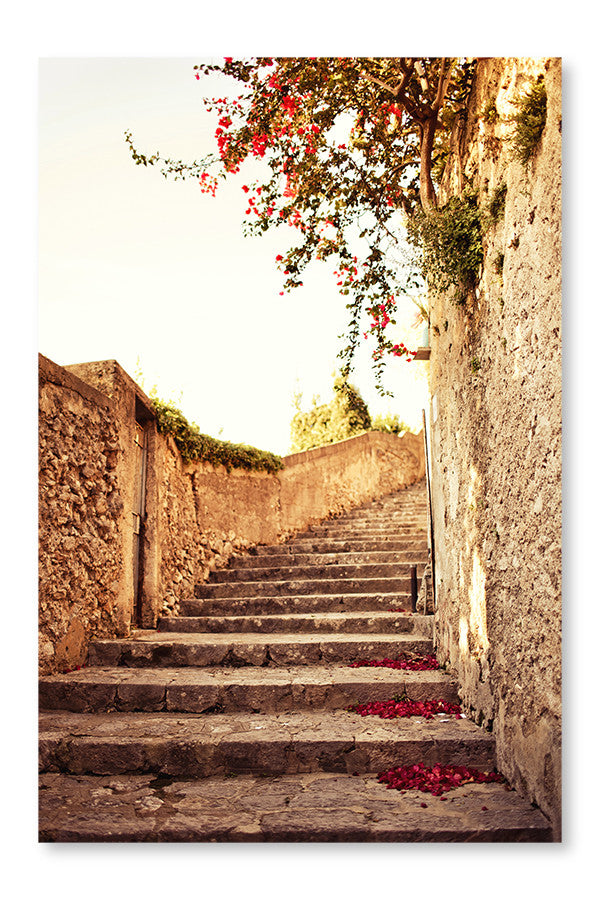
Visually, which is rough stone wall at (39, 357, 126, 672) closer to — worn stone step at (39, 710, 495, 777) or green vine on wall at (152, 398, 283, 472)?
worn stone step at (39, 710, 495, 777)

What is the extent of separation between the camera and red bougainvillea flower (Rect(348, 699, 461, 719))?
3520mm

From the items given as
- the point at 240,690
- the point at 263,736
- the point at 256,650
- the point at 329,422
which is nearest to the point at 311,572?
the point at 256,650

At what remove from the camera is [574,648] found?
231 centimetres

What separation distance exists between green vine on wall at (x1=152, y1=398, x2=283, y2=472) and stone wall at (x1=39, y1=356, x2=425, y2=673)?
3.4 inches

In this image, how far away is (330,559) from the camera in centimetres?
683

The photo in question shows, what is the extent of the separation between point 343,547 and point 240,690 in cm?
359

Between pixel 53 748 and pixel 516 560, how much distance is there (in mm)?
2324

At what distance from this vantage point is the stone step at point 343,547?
6.91 m

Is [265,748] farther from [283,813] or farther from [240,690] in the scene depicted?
[240,690]


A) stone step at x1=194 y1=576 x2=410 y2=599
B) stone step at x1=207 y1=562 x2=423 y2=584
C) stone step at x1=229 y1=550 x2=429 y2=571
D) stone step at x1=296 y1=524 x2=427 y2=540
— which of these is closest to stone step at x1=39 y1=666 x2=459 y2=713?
stone step at x1=194 y1=576 x2=410 y2=599

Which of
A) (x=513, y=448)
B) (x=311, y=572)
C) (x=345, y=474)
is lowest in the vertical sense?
(x=311, y=572)

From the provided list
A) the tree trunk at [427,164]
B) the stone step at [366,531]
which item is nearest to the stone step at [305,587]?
the stone step at [366,531]

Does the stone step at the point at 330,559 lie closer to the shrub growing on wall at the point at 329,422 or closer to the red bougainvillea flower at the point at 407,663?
the red bougainvillea flower at the point at 407,663

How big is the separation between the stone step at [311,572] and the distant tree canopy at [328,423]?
5.44 m
